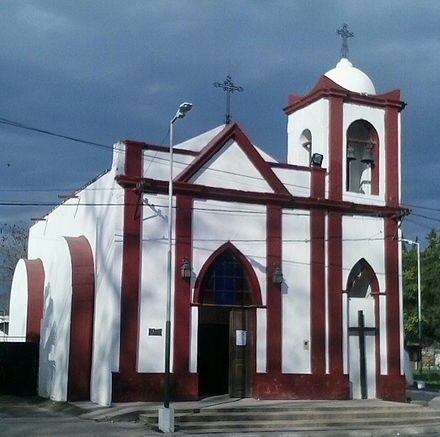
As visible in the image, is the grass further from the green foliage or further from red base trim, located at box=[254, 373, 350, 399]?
red base trim, located at box=[254, 373, 350, 399]

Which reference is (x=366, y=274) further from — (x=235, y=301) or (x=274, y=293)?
(x=235, y=301)

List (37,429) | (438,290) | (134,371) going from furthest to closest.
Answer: (438,290) < (134,371) < (37,429)

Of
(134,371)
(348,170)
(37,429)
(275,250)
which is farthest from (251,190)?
(37,429)

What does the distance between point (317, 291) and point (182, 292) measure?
4524mm

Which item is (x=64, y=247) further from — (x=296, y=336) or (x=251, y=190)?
(x=296, y=336)

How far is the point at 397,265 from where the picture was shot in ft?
92.5

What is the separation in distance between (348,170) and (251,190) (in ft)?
14.8

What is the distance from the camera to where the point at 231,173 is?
26.2 m

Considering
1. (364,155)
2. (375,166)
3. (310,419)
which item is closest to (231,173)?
(364,155)

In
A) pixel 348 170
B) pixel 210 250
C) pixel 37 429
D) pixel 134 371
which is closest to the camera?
pixel 37 429

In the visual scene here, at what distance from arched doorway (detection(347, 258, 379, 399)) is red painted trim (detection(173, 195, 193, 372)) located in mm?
5690

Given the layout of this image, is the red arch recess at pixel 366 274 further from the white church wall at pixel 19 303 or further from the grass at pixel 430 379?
the grass at pixel 430 379

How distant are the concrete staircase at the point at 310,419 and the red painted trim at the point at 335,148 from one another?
6948 mm

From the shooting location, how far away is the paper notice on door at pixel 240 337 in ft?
84.8
